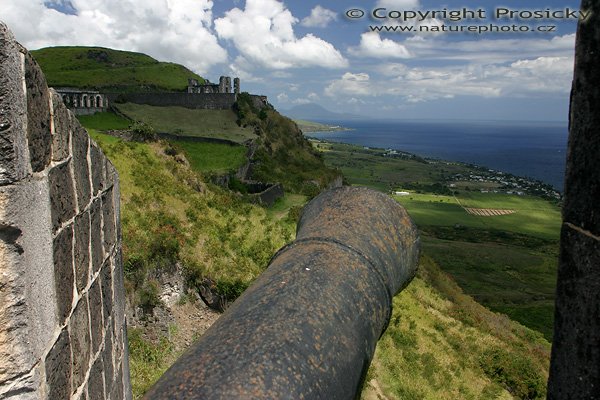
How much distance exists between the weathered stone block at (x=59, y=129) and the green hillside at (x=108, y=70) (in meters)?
60.9

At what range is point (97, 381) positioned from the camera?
10.1 ft

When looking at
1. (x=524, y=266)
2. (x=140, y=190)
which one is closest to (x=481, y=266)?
(x=524, y=266)

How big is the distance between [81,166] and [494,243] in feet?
259

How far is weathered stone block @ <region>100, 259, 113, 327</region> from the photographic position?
3263 mm

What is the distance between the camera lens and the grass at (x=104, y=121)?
31434 mm

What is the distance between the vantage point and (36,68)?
87.2 inches

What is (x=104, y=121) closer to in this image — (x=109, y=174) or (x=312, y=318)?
(x=109, y=174)

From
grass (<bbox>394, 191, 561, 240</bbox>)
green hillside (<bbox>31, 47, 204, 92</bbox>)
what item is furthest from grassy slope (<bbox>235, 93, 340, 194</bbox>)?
grass (<bbox>394, 191, 561, 240</bbox>)

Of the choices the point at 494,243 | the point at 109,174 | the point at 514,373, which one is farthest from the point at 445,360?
the point at 494,243

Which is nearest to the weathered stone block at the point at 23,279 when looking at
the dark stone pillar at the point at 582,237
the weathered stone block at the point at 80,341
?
the weathered stone block at the point at 80,341

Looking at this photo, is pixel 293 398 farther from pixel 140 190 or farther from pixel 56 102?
pixel 140 190

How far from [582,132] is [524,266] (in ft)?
213

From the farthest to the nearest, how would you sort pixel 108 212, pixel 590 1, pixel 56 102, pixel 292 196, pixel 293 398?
pixel 292 196 → pixel 108 212 → pixel 56 102 → pixel 293 398 → pixel 590 1

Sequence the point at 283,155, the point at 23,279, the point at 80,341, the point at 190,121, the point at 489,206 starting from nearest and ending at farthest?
the point at 23,279 → the point at 80,341 → the point at 283,155 → the point at 190,121 → the point at 489,206
